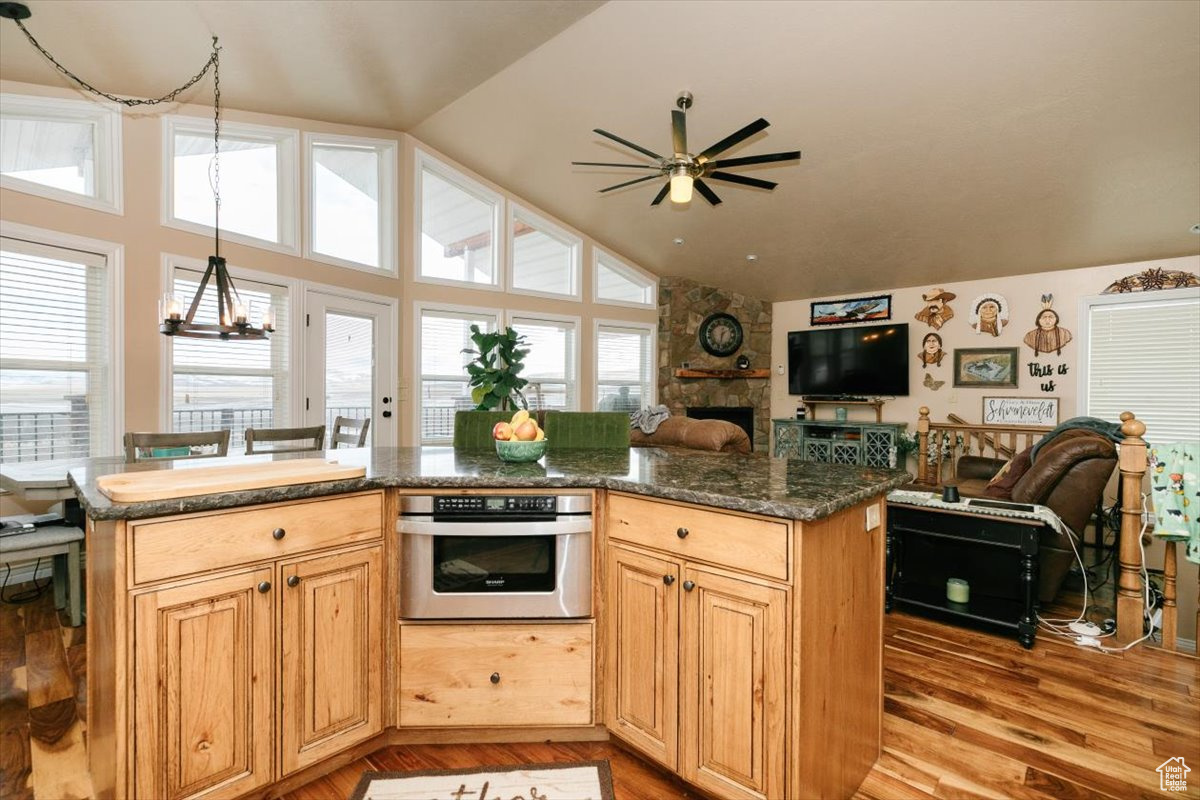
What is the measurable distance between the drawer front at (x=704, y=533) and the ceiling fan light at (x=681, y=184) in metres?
2.02

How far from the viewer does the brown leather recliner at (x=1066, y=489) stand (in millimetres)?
2857

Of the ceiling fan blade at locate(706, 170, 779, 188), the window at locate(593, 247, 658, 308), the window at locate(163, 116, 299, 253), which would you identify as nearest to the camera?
the ceiling fan blade at locate(706, 170, 779, 188)

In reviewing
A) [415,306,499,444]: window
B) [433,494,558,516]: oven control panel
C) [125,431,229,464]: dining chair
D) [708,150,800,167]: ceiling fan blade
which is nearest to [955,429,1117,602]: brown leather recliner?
[708,150,800,167]: ceiling fan blade

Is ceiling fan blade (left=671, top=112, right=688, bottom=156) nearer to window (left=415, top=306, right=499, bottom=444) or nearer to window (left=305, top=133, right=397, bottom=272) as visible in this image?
window (left=305, top=133, right=397, bottom=272)

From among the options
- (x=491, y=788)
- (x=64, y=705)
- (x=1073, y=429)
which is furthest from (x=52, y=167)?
(x=1073, y=429)

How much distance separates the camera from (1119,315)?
5.32m

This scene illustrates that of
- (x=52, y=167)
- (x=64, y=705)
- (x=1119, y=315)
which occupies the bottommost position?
(x=64, y=705)

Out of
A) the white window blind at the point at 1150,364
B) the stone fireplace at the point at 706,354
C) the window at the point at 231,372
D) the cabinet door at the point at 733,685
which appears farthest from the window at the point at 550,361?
the white window blind at the point at 1150,364

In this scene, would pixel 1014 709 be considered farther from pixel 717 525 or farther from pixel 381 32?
pixel 381 32

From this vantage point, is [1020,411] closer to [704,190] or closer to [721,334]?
[721,334]

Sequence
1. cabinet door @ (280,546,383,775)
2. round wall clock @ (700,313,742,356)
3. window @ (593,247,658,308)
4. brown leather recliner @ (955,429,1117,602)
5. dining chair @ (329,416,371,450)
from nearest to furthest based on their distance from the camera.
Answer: cabinet door @ (280,546,383,775)
brown leather recliner @ (955,429,1117,602)
dining chair @ (329,416,371,450)
window @ (593,247,658,308)
round wall clock @ (700,313,742,356)

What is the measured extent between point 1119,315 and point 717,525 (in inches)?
244

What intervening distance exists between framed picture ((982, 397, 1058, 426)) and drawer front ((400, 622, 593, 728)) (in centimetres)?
601

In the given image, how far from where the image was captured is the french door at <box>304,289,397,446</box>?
479 centimetres
